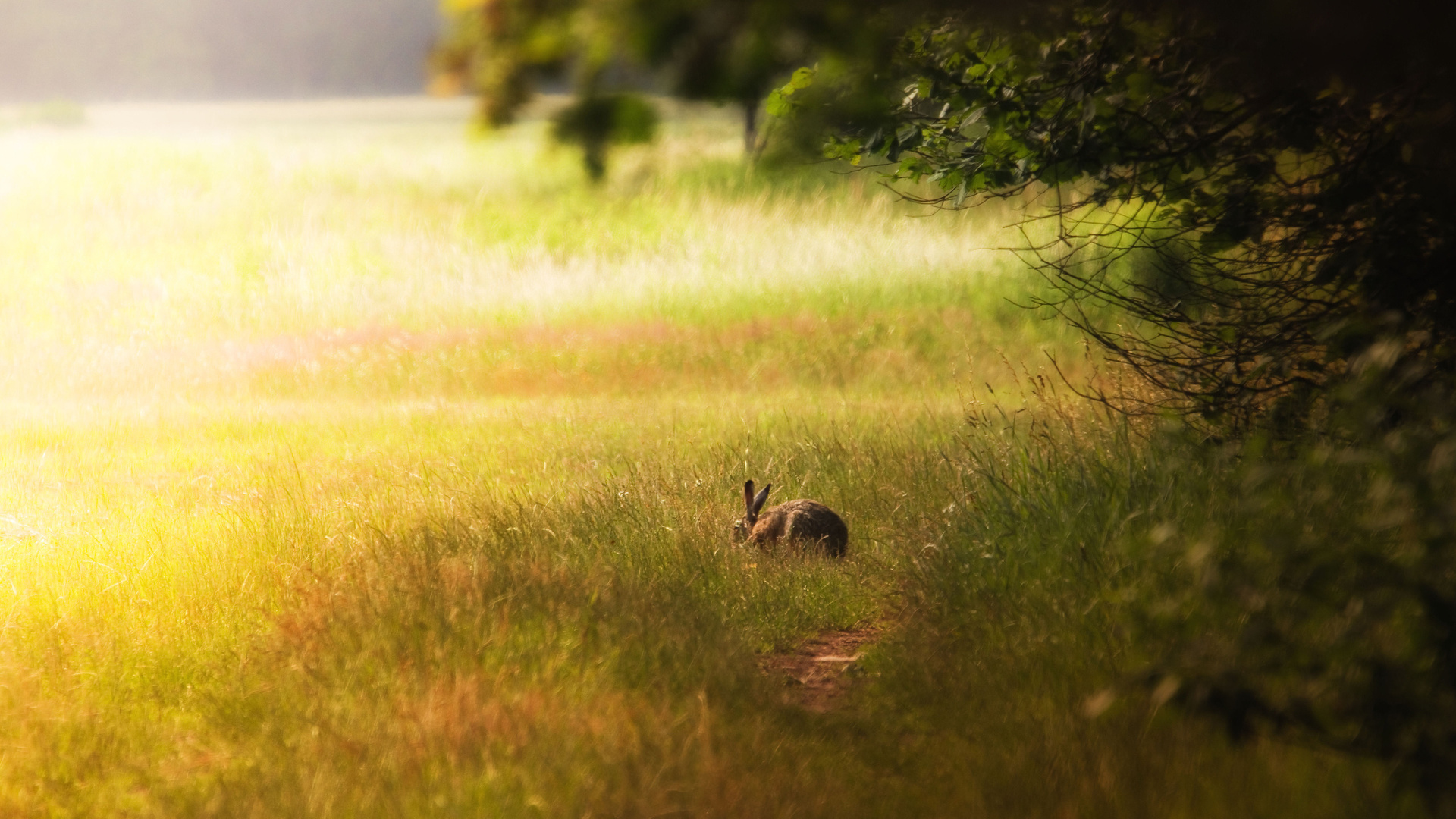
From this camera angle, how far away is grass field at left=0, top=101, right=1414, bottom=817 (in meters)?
3.69

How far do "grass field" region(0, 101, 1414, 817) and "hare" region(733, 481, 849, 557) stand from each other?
11cm

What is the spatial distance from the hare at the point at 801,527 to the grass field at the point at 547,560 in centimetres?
11

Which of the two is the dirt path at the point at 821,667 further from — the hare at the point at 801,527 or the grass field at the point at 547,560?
the hare at the point at 801,527

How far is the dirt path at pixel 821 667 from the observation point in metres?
4.72

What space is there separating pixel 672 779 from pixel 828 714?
95 centimetres

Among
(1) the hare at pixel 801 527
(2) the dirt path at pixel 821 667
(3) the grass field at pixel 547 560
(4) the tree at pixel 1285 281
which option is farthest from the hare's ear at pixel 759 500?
(4) the tree at pixel 1285 281

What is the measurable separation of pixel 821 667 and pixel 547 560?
138 cm

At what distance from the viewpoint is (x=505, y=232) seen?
1841 cm

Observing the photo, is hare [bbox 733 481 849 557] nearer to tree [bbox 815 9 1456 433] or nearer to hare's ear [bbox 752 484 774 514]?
hare's ear [bbox 752 484 774 514]

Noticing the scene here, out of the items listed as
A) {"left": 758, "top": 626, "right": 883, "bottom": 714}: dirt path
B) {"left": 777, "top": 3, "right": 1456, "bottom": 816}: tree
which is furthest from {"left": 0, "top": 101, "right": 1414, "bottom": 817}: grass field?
{"left": 777, "top": 3, "right": 1456, "bottom": 816}: tree

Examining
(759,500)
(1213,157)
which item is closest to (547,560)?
(759,500)

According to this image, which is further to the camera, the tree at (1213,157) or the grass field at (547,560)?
the tree at (1213,157)

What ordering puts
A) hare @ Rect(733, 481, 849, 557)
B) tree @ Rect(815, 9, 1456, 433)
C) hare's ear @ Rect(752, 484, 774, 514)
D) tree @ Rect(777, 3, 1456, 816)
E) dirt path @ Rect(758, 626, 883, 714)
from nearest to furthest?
tree @ Rect(777, 3, 1456, 816)
tree @ Rect(815, 9, 1456, 433)
dirt path @ Rect(758, 626, 883, 714)
hare @ Rect(733, 481, 849, 557)
hare's ear @ Rect(752, 484, 774, 514)

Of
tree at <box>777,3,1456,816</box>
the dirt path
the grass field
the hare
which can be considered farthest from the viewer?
the hare
